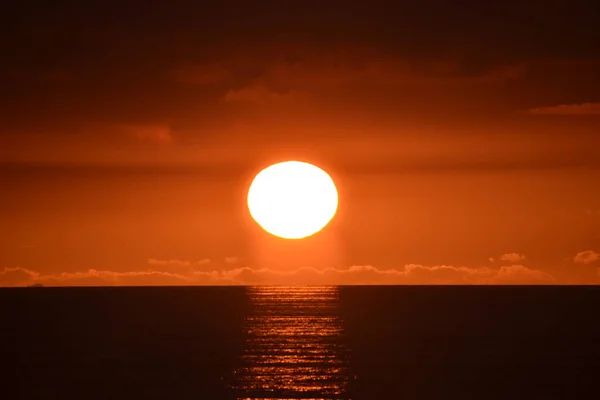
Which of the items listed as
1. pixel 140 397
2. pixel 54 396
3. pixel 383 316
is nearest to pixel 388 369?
pixel 140 397

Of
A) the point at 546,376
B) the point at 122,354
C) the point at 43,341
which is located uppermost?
the point at 43,341

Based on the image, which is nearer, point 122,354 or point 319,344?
point 122,354

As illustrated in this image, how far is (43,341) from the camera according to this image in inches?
3556

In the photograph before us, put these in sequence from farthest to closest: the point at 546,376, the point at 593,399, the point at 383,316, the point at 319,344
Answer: the point at 383,316 < the point at 319,344 < the point at 546,376 < the point at 593,399

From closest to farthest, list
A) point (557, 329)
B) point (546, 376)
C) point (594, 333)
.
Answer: point (546, 376), point (594, 333), point (557, 329)

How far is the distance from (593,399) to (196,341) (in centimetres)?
4909

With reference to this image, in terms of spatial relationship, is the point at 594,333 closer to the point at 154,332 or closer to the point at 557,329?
the point at 557,329

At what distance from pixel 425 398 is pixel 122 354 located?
3587cm

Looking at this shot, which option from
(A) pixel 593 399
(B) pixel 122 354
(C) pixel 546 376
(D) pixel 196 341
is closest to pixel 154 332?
(D) pixel 196 341

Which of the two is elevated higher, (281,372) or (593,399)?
(281,372)

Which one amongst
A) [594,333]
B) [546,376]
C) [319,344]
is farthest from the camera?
[594,333]

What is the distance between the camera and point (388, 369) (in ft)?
217

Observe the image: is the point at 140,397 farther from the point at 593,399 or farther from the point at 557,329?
the point at 557,329

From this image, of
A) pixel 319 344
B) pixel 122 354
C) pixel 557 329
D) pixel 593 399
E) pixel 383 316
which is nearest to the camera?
pixel 593 399
